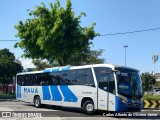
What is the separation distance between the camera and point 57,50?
2952cm

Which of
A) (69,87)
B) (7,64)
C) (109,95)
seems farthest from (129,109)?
(7,64)

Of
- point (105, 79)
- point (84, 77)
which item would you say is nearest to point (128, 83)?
point (105, 79)

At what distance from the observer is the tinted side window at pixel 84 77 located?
1991 cm

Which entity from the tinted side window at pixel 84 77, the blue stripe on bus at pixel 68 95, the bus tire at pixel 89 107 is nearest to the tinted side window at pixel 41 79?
the blue stripe on bus at pixel 68 95

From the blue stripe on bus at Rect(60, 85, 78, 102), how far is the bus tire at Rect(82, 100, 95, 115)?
112cm

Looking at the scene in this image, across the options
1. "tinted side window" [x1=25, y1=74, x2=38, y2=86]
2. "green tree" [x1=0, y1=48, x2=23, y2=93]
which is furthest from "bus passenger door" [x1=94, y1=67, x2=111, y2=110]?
"green tree" [x1=0, y1=48, x2=23, y2=93]

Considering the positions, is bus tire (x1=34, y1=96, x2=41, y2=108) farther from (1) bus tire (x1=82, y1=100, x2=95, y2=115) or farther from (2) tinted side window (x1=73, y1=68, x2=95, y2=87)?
(1) bus tire (x1=82, y1=100, x2=95, y2=115)

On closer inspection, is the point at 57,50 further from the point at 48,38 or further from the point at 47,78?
the point at 47,78

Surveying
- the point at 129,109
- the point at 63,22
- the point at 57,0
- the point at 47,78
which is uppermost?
the point at 57,0

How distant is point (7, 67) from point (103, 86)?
49.3 meters

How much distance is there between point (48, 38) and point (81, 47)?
312 centimetres

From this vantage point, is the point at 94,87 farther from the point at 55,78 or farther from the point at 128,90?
the point at 55,78

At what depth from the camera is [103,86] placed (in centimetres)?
1892

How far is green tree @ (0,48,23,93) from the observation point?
65.4m
